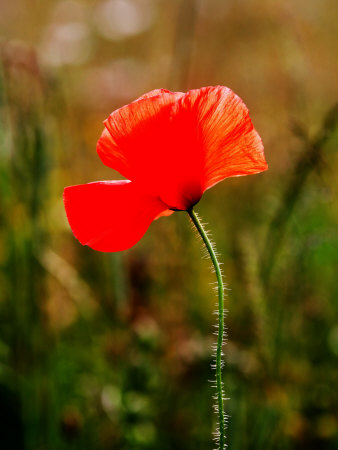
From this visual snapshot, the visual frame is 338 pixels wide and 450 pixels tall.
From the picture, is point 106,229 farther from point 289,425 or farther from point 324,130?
point 289,425

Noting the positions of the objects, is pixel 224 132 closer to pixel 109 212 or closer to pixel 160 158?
pixel 160 158

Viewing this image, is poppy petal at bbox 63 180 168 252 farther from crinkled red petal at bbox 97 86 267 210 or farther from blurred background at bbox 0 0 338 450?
blurred background at bbox 0 0 338 450

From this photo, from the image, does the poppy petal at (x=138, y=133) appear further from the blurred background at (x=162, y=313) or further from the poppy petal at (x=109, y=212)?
the blurred background at (x=162, y=313)

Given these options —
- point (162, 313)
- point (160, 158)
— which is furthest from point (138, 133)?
point (162, 313)

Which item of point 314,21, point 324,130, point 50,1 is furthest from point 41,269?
point 50,1

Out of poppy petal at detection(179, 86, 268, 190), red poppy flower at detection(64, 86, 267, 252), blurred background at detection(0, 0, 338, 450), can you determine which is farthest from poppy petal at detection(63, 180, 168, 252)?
blurred background at detection(0, 0, 338, 450)

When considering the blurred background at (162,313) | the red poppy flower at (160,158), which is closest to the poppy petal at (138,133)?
the red poppy flower at (160,158)

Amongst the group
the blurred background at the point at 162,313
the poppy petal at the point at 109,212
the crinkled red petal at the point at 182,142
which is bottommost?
the blurred background at the point at 162,313
